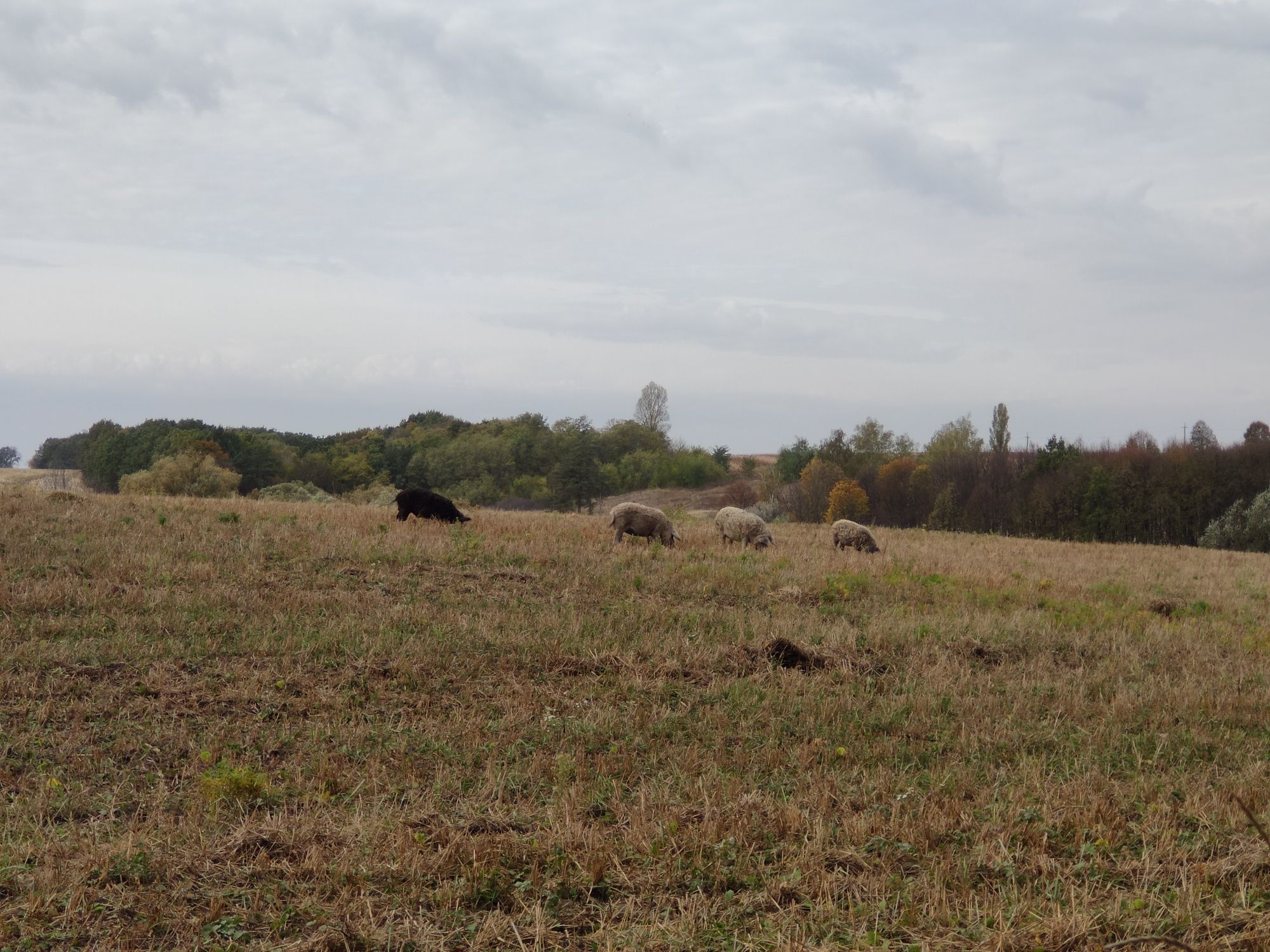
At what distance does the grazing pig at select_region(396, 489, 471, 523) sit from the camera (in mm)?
22312

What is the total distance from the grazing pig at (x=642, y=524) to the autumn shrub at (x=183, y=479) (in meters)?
31.1

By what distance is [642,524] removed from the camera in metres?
21.7

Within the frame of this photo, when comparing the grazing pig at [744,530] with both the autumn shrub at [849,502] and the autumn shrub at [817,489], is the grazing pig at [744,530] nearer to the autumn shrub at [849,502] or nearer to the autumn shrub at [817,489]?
the autumn shrub at [849,502]

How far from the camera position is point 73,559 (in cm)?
1385

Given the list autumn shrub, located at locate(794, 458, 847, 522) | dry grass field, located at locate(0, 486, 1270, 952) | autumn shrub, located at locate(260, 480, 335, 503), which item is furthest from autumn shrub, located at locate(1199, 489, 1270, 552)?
autumn shrub, located at locate(260, 480, 335, 503)

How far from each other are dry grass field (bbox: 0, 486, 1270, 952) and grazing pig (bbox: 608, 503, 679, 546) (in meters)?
5.33

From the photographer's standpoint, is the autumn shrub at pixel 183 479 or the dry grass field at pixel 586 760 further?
the autumn shrub at pixel 183 479

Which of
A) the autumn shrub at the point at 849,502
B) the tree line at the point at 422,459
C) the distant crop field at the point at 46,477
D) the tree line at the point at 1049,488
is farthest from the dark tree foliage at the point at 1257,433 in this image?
the distant crop field at the point at 46,477

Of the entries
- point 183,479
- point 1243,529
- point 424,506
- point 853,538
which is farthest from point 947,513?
point 424,506

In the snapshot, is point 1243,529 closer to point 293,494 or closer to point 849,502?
point 849,502

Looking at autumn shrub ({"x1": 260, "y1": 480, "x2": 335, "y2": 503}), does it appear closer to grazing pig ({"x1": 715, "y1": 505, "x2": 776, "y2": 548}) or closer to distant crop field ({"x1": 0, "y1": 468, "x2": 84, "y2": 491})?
grazing pig ({"x1": 715, "y1": 505, "x2": 776, "y2": 548})

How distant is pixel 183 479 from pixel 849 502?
48.9 m

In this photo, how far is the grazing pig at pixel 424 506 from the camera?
73.2 ft

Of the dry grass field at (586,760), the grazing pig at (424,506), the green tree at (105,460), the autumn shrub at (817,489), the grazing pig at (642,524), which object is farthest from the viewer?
the autumn shrub at (817,489)
